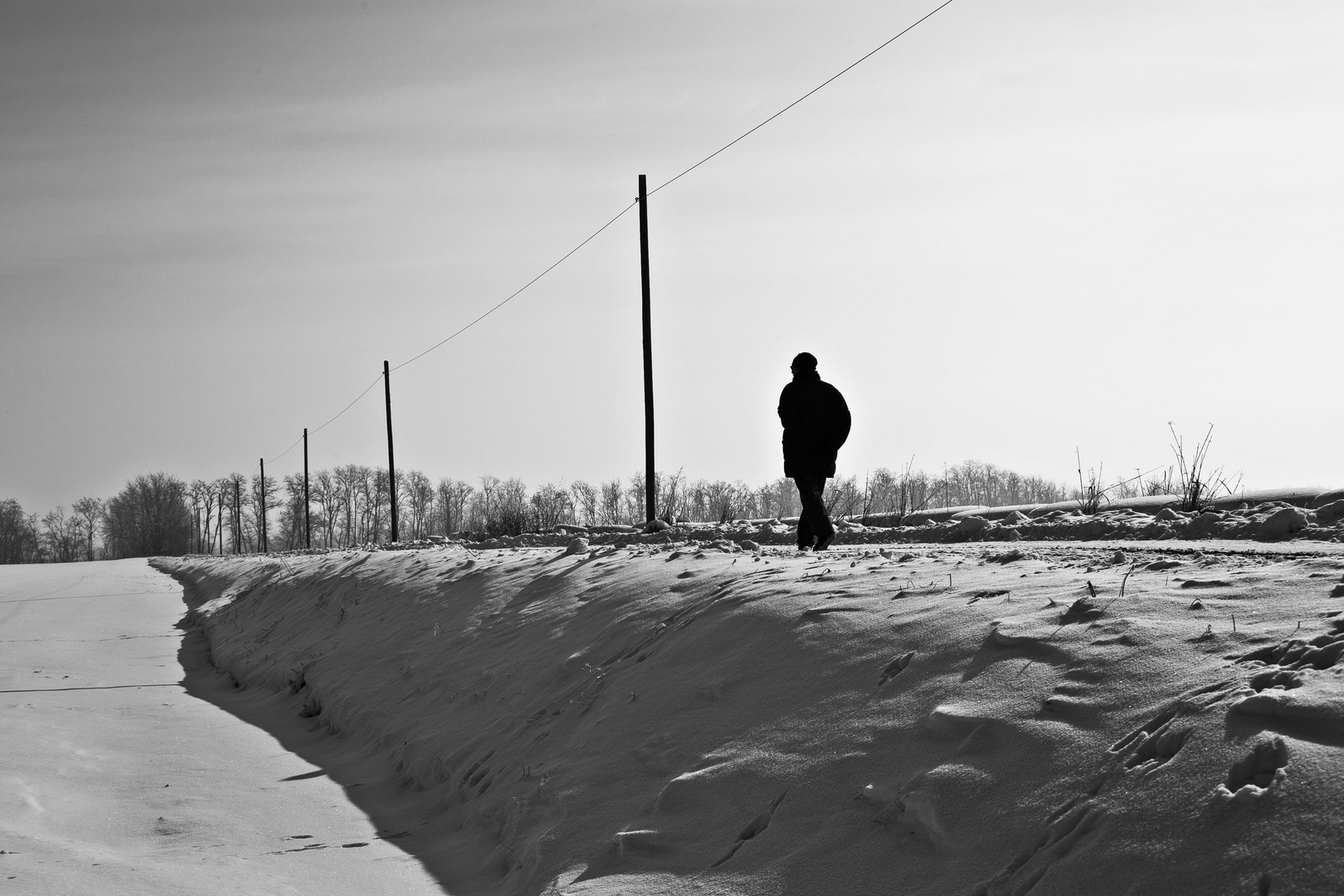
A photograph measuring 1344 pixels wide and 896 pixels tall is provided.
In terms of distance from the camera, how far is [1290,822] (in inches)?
88.0

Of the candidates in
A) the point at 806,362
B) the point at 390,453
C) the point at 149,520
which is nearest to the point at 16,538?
the point at 149,520

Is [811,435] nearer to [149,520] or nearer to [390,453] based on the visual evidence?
[390,453]

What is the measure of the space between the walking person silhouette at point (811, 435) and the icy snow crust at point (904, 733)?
2.74 meters

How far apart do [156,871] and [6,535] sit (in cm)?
12843

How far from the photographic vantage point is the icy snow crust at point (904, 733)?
97.1 inches

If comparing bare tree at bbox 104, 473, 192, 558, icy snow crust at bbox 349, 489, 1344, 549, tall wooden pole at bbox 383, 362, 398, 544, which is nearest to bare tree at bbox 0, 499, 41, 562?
bare tree at bbox 104, 473, 192, 558

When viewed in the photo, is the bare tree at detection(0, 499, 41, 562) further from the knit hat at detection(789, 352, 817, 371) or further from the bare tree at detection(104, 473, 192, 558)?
the knit hat at detection(789, 352, 817, 371)

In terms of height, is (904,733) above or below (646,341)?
below

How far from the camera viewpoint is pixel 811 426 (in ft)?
30.5

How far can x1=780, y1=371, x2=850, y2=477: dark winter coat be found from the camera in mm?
9281

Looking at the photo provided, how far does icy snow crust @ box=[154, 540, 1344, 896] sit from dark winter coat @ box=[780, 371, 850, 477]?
2.78 m

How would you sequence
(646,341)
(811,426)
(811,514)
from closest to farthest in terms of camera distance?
(811,514)
(811,426)
(646,341)

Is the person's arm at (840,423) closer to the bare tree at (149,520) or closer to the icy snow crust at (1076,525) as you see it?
the icy snow crust at (1076,525)

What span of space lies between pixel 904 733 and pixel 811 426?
19.8ft
